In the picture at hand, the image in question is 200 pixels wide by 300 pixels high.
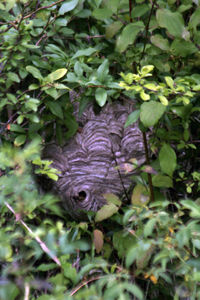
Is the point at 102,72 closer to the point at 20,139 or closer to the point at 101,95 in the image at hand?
the point at 101,95

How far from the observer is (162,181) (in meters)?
1.60

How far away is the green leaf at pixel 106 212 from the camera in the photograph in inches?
60.7

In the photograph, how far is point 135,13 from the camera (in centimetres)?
154

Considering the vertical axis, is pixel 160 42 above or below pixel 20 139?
above

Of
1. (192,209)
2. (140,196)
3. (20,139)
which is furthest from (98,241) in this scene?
(192,209)

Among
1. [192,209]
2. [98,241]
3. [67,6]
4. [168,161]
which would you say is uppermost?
[67,6]

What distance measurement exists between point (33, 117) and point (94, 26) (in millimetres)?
686

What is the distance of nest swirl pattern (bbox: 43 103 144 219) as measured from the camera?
5.98ft

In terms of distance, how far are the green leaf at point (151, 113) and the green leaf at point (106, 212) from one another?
0.44 m

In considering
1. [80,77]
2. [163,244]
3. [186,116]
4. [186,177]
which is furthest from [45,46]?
[163,244]

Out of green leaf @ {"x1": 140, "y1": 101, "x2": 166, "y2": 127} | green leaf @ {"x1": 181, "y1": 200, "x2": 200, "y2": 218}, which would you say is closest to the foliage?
green leaf @ {"x1": 140, "y1": 101, "x2": 166, "y2": 127}

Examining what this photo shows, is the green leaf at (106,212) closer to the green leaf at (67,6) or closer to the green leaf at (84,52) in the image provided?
the green leaf at (84,52)

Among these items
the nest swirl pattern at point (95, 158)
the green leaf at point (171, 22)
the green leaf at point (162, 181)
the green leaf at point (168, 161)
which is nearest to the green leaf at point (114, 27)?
the green leaf at point (171, 22)

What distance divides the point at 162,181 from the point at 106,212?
0.98ft
